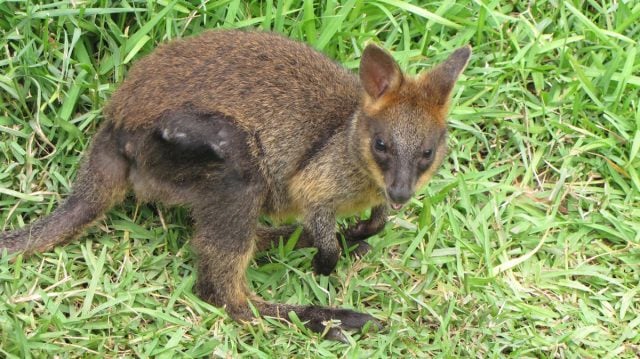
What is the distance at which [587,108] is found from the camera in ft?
21.9

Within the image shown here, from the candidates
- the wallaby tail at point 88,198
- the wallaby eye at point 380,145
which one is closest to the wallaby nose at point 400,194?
the wallaby eye at point 380,145

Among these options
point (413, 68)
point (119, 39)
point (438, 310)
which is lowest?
point (438, 310)

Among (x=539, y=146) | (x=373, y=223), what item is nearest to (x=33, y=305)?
(x=373, y=223)

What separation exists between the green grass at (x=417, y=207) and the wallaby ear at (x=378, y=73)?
32.8 inches

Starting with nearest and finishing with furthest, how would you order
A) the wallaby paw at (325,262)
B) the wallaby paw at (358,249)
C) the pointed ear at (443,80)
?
the pointed ear at (443,80), the wallaby paw at (325,262), the wallaby paw at (358,249)

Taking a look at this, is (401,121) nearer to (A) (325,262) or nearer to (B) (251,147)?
(B) (251,147)

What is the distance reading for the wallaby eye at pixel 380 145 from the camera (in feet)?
18.0

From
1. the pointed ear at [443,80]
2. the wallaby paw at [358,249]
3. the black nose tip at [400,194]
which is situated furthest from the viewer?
the wallaby paw at [358,249]

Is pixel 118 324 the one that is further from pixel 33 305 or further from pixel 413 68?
pixel 413 68

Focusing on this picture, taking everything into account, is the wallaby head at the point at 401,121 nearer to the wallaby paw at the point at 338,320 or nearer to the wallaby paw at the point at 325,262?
the wallaby paw at the point at 325,262

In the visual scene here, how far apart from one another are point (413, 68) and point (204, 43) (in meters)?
1.55

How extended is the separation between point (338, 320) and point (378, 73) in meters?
1.32

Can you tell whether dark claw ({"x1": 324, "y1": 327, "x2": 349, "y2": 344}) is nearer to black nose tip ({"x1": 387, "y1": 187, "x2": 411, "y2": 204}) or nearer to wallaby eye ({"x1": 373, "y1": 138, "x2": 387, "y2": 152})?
black nose tip ({"x1": 387, "y1": 187, "x2": 411, "y2": 204})

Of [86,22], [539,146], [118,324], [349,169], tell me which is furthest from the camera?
[539,146]
